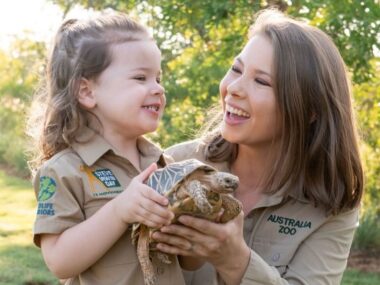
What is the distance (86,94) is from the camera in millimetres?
3248

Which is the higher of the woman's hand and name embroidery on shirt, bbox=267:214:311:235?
the woman's hand

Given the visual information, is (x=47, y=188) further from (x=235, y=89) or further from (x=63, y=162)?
(x=235, y=89)

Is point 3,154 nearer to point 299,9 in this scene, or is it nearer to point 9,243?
point 9,243

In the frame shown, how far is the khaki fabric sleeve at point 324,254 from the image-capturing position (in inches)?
140

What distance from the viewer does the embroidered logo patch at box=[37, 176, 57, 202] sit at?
3049mm

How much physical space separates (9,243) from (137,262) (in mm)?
5634

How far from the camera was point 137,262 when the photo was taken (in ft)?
10.1

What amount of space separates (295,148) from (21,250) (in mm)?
5023

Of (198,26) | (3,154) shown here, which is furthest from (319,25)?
(3,154)

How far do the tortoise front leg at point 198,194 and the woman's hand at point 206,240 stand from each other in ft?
0.39

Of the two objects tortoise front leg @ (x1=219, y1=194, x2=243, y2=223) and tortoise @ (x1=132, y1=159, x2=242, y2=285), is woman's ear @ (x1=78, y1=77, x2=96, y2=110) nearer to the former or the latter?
tortoise @ (x1=132, y1=159, x2=242, y2=285)

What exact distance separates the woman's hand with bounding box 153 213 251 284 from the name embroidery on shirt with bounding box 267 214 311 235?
0.54m

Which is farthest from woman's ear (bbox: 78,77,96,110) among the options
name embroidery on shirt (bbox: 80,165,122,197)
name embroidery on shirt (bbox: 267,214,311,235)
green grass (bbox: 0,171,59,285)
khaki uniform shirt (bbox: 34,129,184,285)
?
green grass (bbox: 0,171,59,285)

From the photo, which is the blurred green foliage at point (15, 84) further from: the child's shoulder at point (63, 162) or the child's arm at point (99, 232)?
the child's arm at point (99, 232)
